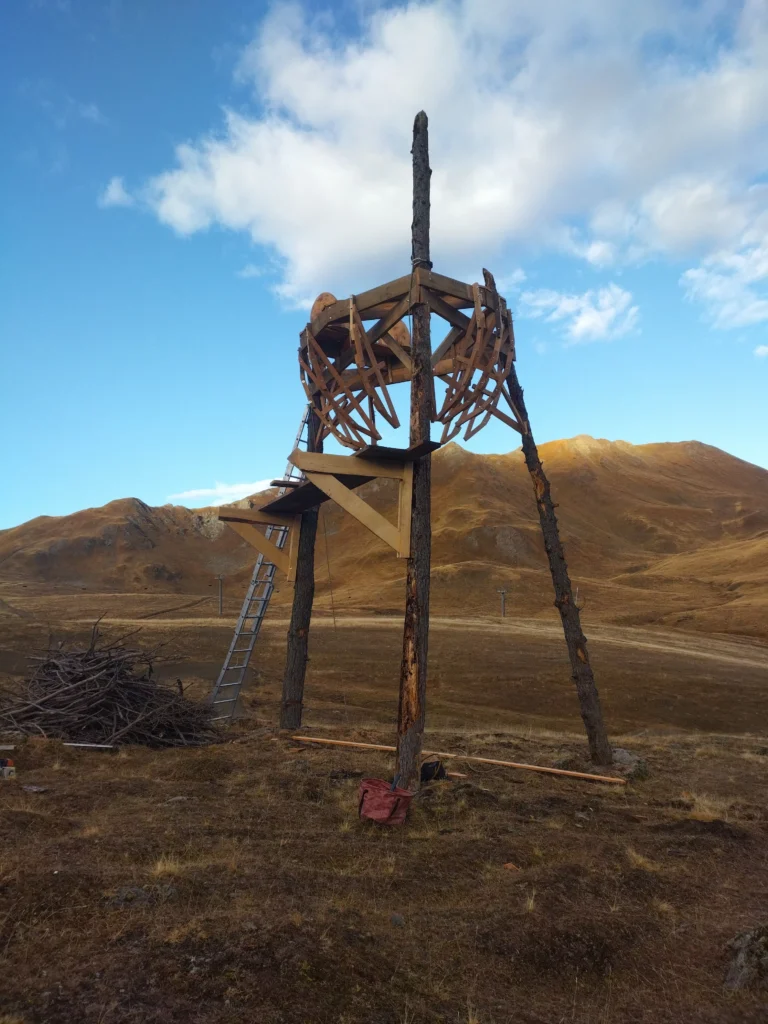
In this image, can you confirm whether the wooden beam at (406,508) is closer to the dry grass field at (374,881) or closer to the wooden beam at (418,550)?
the wooden beam at (418,550)

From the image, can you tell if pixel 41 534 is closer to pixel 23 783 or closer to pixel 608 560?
pixel 608 560

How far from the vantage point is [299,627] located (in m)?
12.5

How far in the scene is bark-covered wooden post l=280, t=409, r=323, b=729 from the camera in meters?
12.4

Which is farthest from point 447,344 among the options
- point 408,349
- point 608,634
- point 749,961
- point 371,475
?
point 608,634

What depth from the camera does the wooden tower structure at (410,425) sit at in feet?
28.4

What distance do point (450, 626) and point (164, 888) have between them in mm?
32499

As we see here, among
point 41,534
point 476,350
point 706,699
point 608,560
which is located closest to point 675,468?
point 608,560

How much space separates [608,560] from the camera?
3310 inches

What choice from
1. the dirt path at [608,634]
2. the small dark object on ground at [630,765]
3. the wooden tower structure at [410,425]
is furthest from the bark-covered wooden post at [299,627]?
the dirt path at [608,634]

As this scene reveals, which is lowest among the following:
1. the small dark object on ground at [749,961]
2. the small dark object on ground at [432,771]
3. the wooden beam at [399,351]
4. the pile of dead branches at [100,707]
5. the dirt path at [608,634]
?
the dirt path at [608,634]

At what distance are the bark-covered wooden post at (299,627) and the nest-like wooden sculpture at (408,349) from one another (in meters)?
2.39

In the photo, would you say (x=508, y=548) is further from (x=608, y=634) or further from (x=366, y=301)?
(x=366, y=301)

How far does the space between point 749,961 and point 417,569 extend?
17.8 feet

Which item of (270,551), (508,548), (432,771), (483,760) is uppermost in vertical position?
(508,548)
